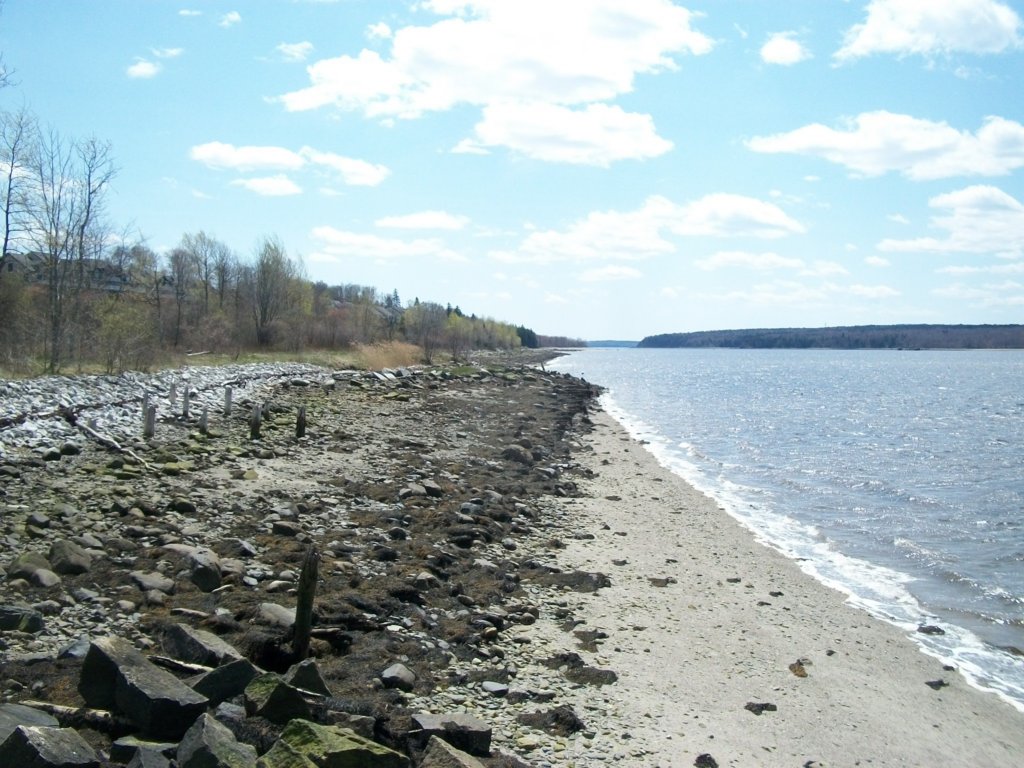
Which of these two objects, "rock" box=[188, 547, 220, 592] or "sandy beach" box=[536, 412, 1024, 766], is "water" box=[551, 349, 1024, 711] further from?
"rock" box=[188, 547, 220, 592]

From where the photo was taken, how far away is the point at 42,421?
18.1m

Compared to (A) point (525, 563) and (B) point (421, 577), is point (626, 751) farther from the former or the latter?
(A) point (525, 563)

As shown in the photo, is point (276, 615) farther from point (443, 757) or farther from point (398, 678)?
point (443, 757)

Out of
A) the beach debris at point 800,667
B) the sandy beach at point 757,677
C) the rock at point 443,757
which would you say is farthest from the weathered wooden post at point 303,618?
the beach debris at point 800,667

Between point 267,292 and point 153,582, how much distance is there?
2051 inches

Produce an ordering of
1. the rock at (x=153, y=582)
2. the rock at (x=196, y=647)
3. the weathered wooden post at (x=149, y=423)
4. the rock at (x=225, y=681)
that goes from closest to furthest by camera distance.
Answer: the rock at (x=225, y=681), the rock at (x=196, y=647), the rock at (x=153, y=582), the weathered wooden post at (x=149, y=423)

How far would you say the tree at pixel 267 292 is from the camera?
5772cm

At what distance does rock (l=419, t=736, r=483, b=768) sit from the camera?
5844 millimetres

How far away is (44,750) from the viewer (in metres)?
5.06

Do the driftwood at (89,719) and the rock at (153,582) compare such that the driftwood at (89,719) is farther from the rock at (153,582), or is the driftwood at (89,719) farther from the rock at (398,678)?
the rock at (153,582)

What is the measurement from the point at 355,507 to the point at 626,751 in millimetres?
8536

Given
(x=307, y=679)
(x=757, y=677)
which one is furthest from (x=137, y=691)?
(x=757, y=677)

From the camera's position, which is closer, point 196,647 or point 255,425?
point 196,647

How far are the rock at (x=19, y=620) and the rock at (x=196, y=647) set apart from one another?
1.40 m
